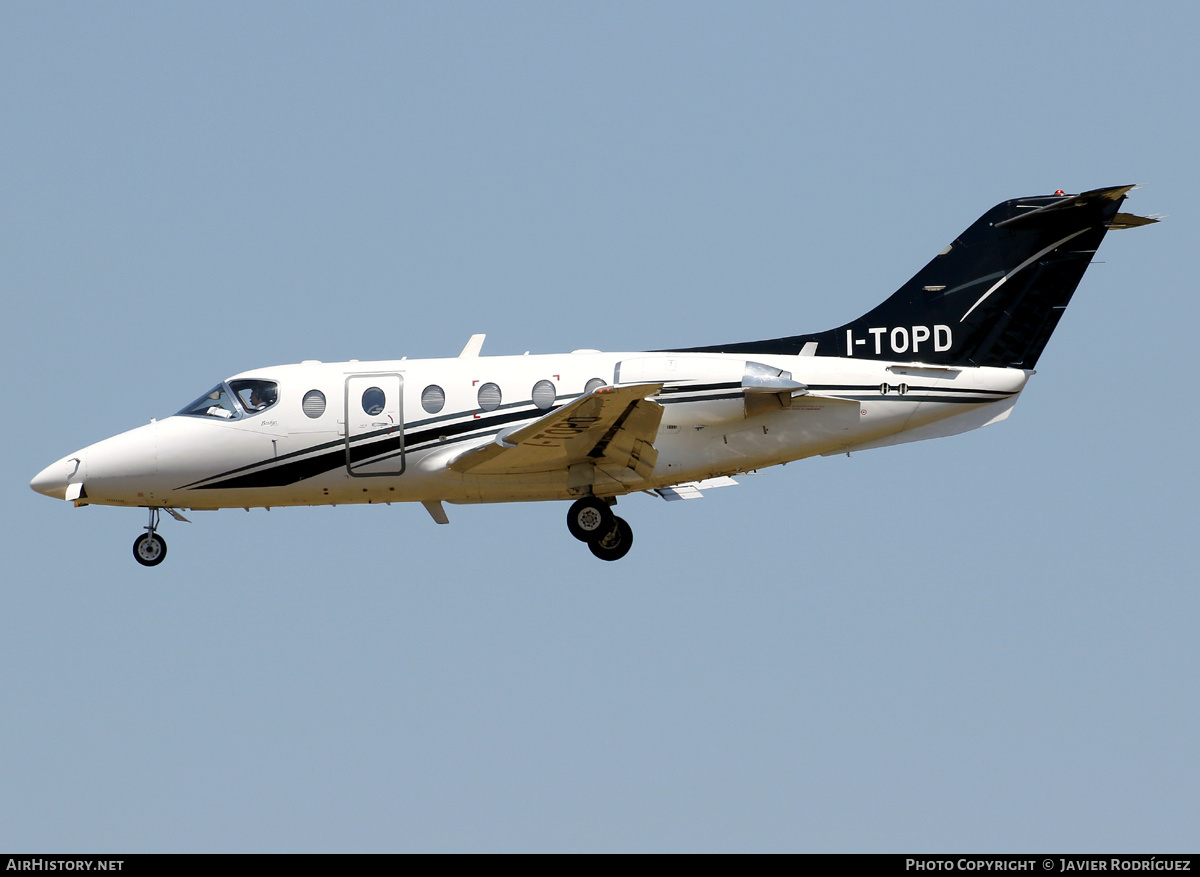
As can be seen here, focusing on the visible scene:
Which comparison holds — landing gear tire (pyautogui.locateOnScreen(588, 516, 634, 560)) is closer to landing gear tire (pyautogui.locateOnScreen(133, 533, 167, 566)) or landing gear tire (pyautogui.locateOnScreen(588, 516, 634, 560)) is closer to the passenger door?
the passenger door

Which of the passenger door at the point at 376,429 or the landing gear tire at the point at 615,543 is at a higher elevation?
the passenger door at the point at 376,429

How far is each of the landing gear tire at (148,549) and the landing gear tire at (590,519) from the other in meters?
7.47

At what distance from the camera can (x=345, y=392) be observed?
25438 mm

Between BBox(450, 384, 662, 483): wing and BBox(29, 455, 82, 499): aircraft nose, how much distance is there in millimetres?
6941

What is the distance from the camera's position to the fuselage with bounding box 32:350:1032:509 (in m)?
24.8

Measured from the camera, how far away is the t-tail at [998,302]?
2533 cm

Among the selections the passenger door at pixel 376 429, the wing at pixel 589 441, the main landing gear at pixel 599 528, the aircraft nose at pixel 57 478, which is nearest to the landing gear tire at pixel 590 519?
the main landing gear at pixel 599 528

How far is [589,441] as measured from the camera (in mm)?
24141

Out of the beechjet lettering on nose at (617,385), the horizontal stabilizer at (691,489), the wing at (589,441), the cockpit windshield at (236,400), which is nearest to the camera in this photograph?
the wing at (589,441)

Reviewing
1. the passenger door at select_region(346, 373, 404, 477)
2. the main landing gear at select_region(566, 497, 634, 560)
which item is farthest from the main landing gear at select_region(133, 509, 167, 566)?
the main landing gear at select_region(566, 497, 634, 560)

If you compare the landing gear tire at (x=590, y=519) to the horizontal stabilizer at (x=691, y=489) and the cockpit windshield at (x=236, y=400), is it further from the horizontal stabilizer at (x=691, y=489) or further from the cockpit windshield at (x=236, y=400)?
the cockpit windshield at (x=236, y=400)

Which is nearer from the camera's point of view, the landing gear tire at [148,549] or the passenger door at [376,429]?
the passenger door at [376,429]

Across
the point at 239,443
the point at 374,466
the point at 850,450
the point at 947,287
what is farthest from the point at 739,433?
the point at 239,443
